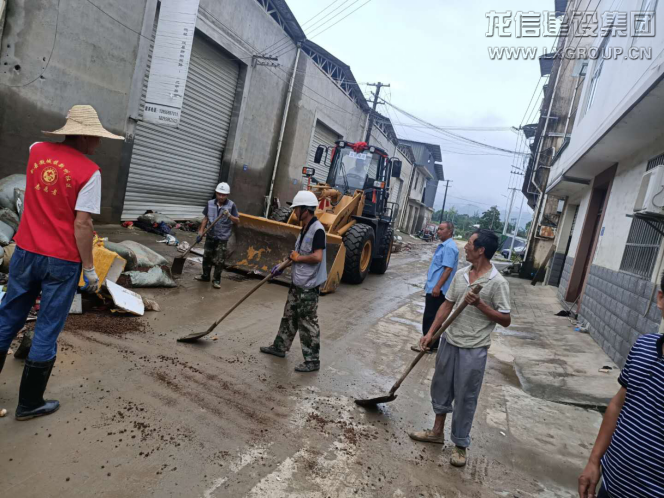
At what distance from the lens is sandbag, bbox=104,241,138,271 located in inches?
233

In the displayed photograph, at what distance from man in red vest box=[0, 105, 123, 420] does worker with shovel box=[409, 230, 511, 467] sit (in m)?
2.56

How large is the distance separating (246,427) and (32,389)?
1384mm

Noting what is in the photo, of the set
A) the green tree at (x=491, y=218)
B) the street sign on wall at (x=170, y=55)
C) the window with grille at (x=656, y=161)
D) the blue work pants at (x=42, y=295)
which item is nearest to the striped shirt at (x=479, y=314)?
the blue work pants at (x=42, y=295)

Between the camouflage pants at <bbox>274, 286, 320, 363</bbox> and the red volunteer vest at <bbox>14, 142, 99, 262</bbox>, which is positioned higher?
the red volunteer vest at <bbox>14, 142, 99, 262</bbox>

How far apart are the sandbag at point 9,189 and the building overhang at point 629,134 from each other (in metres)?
8.26

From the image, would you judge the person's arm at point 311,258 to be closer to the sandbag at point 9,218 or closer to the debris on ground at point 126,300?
the debris on ground at point 126,300

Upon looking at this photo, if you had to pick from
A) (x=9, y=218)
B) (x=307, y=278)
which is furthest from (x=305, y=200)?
(x=9, y=218)

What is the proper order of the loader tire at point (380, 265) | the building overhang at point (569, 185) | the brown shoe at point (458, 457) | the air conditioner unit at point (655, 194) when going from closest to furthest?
the brown shoe at point (458, 457) → the air conditioner unit at point (655, 194) → the building overhang at point (569, 185) → the loader tire at point (380, 265)

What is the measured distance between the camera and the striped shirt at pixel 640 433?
1.65m

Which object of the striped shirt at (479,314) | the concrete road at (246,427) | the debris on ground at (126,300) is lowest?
the concrete road at (246,427)

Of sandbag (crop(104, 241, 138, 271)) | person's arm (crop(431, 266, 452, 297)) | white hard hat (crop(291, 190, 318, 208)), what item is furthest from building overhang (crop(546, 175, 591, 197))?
sandbag (crop(104, 241, 138, 271))

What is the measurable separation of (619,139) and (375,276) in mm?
6218

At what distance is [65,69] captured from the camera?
8086 millimetres

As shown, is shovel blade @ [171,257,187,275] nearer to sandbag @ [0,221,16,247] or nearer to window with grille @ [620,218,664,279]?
sandbag @ [0,221,16,247]
